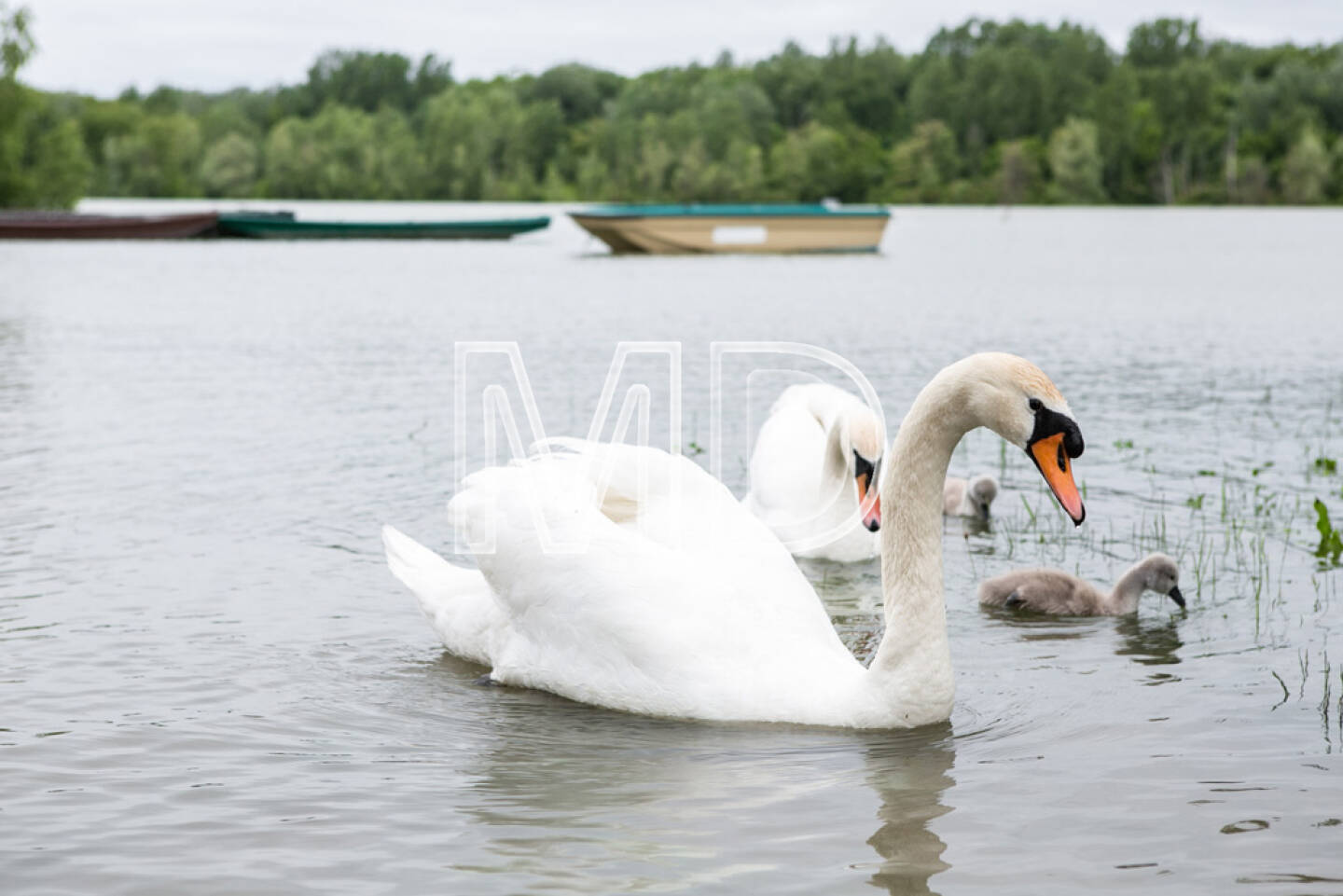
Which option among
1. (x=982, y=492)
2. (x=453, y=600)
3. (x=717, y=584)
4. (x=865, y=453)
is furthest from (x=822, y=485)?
(x=717, y=584)

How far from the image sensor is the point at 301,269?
4603cm

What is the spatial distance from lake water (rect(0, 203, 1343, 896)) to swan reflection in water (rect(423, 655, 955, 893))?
0.02m

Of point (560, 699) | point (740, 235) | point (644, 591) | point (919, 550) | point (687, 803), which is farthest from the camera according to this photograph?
point (740, 235)

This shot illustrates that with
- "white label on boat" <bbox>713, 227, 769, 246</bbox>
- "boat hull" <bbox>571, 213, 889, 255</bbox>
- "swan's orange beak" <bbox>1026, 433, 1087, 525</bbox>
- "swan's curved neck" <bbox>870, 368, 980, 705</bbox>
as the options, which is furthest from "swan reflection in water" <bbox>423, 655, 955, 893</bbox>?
"white label on boat" <bbox>713, 227, 769, 246</bbox>

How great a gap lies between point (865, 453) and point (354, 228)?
59.0 meters

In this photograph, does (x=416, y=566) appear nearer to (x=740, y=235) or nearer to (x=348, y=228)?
(x=740, y=235)

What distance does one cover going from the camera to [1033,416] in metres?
5.73

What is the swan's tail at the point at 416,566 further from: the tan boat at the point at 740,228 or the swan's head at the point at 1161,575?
the tan boat at the point at 740,228

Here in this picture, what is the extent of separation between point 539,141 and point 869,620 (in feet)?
462

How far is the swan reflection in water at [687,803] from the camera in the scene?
509 cm

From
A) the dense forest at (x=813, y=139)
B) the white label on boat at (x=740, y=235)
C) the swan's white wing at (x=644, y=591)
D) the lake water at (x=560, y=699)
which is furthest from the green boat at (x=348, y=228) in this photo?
the swan's white wing at (x=644, y=591)

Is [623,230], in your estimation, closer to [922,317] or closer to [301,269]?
[301,269]

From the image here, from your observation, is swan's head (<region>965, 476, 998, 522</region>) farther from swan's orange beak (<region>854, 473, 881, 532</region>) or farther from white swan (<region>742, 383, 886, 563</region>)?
swan's orange beak (<region>854, 473, 881, 532</region>)

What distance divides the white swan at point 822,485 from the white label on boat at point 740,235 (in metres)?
45.8
